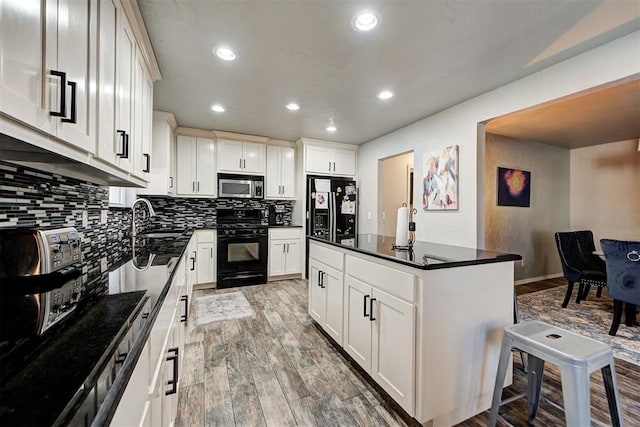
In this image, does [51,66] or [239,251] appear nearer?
[51,66]

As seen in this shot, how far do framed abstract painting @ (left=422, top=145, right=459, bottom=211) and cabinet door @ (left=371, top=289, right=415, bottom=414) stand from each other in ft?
6.21

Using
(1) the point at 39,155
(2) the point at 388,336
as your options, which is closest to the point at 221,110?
(1) the point at 39,155

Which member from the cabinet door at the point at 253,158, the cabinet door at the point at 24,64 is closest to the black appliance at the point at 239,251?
the cabinet door at the point at 253,158

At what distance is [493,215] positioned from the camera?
14.1 ft

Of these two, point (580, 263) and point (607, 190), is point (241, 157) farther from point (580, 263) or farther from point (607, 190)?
point (607, 190)

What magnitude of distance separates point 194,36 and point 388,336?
95.9 inches

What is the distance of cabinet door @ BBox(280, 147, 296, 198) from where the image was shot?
4684mm

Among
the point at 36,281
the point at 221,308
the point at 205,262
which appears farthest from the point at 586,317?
the point at 205,262

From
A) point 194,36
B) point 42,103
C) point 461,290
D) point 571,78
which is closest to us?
point 42,103

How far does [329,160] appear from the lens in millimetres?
4711

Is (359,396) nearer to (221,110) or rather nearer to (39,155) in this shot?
(39,155)

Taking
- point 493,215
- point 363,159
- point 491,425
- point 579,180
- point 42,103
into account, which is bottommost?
point 491,425

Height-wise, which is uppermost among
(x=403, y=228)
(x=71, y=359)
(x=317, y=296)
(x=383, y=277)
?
(x=403, y=228)

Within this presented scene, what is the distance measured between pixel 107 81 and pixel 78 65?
12.4 inches
